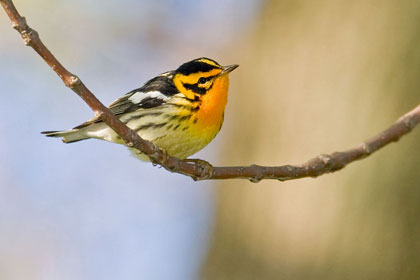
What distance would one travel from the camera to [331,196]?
4852 mm

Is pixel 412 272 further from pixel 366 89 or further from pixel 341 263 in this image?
pixel 366 89

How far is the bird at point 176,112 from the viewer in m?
3.76

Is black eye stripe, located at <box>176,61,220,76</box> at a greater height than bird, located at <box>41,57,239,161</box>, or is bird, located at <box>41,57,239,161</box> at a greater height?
black eye stripe, located at <box>176,61,220,76</box>

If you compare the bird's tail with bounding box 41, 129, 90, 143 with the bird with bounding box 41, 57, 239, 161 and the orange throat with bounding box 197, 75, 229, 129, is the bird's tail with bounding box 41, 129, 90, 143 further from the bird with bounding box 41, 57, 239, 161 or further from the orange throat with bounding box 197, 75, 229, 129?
the orange throat with bounding box 197, 75, 229, 129

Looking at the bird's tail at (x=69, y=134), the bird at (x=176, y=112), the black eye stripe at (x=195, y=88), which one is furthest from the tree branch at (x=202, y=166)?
the bird's tail at (x=69, y=134)

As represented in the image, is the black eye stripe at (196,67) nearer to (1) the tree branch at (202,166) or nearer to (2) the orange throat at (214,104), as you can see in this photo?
(2) the orange throat at (214,104)

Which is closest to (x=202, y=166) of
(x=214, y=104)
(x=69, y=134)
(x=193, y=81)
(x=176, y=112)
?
(x=176, y=112)

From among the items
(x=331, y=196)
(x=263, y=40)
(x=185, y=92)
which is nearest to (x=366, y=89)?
(x=331, y=196)

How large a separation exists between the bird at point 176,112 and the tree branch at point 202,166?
57 cm

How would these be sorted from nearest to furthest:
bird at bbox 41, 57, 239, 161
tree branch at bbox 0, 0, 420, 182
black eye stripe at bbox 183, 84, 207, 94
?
tree branch at bbox 0, 0, 420, 182 < bird at bbox 41, 57, 239, 161 < black eye stripe at bbox 183, 84, 207, 94

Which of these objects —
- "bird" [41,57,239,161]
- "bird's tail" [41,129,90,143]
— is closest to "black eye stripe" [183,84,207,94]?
"bird" [41,57,239,161]

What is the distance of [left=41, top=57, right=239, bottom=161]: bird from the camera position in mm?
3758

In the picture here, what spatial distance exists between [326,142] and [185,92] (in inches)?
60.2

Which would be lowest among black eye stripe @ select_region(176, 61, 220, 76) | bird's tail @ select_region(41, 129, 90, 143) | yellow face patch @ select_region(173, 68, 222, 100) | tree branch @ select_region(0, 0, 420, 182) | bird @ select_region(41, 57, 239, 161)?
tree branch @ select_region(0, 0, 420, 182)
